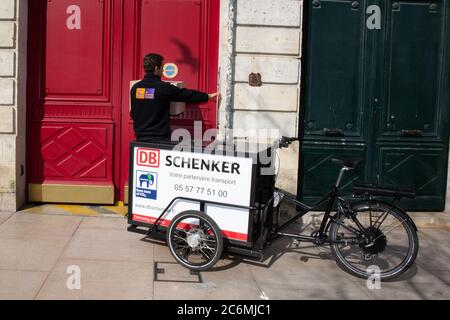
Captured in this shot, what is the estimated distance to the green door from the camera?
25.4 ft

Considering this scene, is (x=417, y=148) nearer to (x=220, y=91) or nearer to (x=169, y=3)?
(x=220, y=91)

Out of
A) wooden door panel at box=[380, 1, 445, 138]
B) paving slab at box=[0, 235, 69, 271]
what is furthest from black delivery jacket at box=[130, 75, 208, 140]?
wooden door panel at box=[380, 1, 445, 138]

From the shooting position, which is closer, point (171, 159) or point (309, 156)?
point (171, 159)

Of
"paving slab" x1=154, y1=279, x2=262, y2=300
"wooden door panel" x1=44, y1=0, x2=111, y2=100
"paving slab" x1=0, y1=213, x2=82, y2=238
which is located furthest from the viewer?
"wooden door panel" x1=44, y1=0, x2=111, y2=100

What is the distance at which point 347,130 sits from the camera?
787cm

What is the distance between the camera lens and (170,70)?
773 centimetres

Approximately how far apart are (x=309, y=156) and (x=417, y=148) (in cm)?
155

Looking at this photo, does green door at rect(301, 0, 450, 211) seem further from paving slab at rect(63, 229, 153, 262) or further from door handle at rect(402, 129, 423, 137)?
paving slab at rect(63, 229, 153, 262)

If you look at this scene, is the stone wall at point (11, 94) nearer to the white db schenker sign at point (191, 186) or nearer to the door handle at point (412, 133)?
the white db schenker sign at point (191, 186)

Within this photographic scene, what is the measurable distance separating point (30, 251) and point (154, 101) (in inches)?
81.7

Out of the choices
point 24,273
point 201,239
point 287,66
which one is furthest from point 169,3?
point 24,273

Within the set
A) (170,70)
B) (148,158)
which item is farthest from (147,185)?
(170,70)

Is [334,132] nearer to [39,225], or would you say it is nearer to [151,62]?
[151,62]

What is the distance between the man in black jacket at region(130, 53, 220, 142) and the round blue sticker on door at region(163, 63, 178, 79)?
51.3 inches
